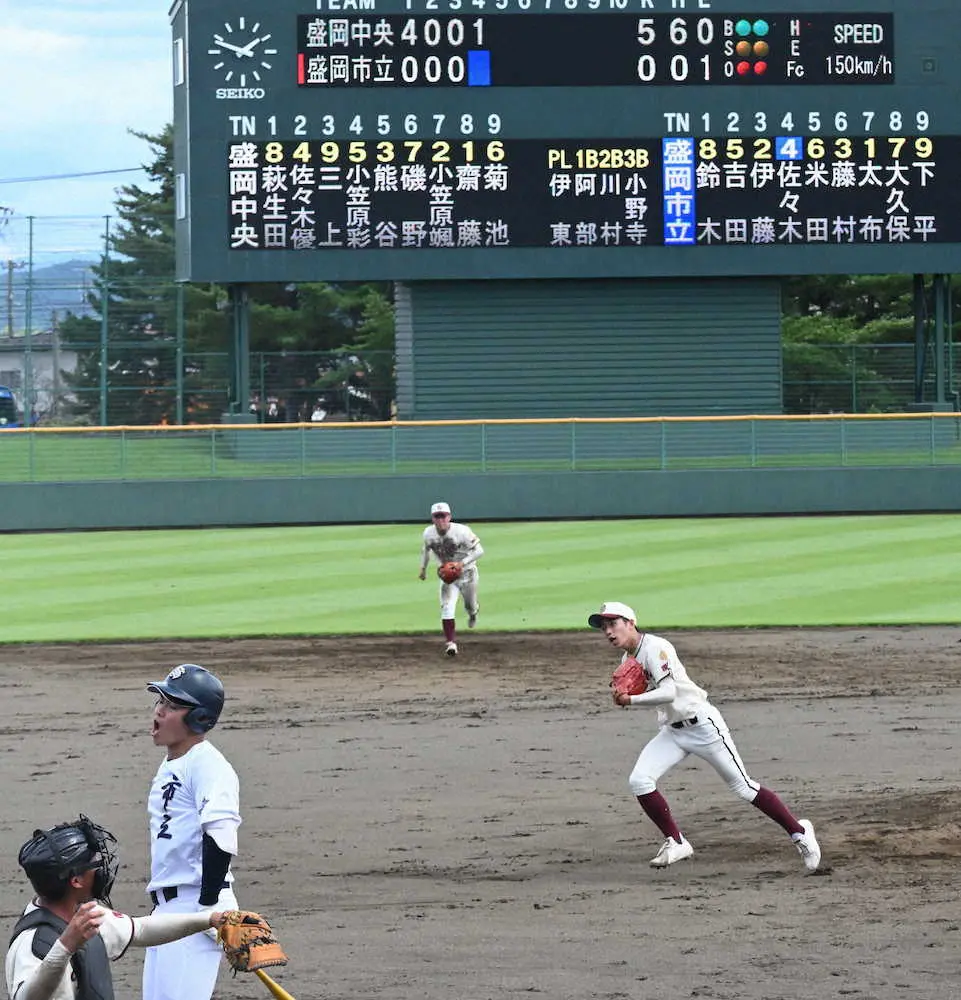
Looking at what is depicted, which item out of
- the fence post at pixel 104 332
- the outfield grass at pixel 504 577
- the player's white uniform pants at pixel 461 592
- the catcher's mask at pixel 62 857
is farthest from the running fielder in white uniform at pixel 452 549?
the fence post at pixel 104 332

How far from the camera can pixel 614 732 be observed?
15031 millimetres

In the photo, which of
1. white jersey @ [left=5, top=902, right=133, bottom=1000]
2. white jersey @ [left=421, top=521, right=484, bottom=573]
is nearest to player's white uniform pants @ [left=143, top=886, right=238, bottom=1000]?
white jersey @ [left=5, top=902, right=133, bottom=1000]

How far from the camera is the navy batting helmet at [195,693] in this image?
6551 millimetres

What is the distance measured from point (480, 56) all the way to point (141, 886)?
2470 cm

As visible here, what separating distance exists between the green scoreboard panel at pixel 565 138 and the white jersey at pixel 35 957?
93.5 ft

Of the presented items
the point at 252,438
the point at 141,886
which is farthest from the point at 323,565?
the point at 141,886

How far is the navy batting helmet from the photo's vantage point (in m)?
6.55

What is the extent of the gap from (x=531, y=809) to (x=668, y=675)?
6.35 ft

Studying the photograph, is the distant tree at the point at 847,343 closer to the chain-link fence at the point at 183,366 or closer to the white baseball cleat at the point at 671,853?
the chain-link fence at the point at 183,366

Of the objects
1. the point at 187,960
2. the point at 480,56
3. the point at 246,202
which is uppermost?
the point at 480,56

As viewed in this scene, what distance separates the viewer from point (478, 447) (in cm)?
3491

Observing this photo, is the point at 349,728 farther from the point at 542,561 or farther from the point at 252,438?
the point at 252,438

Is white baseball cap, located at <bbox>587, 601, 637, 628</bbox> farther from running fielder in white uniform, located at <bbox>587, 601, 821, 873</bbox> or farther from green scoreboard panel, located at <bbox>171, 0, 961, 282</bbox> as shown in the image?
green scoreboard panel, located at <bbox>171, 0, 961, 282</bbox>

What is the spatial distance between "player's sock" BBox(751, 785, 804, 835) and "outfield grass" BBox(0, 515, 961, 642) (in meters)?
10.4
